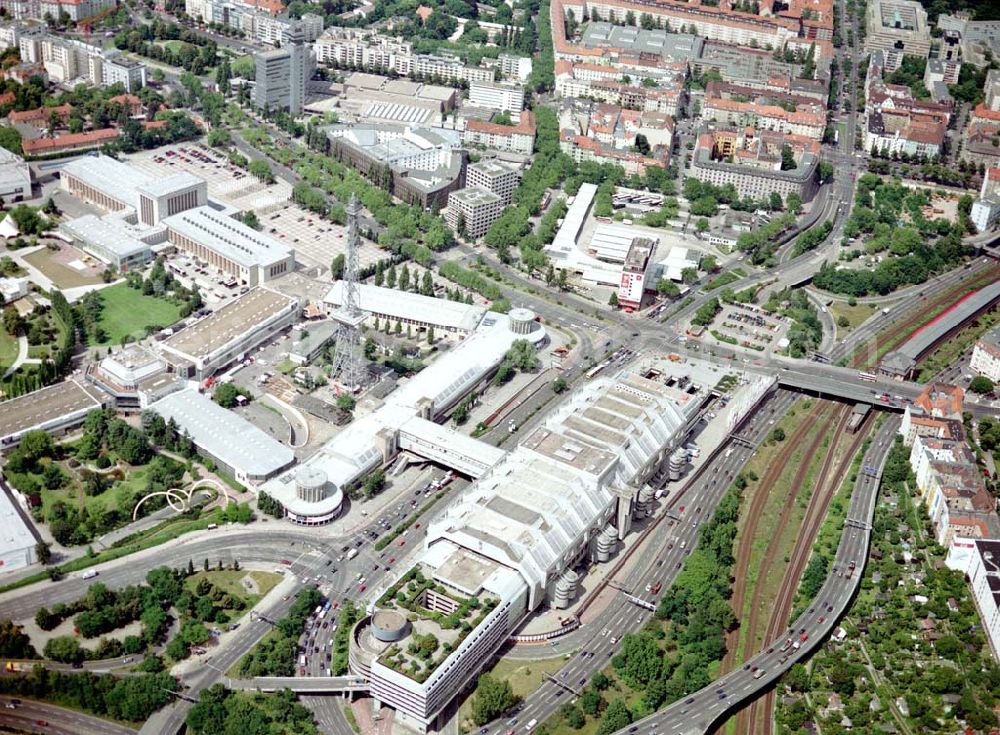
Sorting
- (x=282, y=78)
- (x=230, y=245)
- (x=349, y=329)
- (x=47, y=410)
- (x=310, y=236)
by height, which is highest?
(x=282, y=78)

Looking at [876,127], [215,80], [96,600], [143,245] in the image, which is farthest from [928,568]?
[215,80]

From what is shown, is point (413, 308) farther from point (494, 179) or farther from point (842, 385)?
point (842, 385)

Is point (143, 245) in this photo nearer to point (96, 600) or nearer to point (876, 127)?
point (96, 600)

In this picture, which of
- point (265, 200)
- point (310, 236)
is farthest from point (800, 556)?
point (265, 200)

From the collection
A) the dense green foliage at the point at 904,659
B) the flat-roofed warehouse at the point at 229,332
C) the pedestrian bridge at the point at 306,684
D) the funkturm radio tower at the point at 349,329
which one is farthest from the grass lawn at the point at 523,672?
the flat-roofed warehouse at the point at 229,332

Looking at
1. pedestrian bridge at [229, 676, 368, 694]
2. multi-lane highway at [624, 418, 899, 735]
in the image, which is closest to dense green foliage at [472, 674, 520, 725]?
pedestrian bridge at [229, 676, 368, 694]

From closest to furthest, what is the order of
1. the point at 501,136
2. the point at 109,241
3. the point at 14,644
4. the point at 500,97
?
1. the point at 14,644
2. the point at 109,241
3. the point at 501,136
4. the point at 500,97
